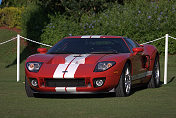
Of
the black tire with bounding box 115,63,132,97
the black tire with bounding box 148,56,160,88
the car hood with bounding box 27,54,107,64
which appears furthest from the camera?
the black tire with bounding box 148,56,160,88

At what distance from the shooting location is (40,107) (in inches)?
342

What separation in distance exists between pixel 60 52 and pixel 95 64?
1.23 metres

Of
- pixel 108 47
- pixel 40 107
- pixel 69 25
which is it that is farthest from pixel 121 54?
pixel 69 25

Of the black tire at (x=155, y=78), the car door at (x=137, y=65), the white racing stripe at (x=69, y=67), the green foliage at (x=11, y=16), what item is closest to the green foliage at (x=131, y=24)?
the green foliage at (x=11, y=16)

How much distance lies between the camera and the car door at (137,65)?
1102 centimetres

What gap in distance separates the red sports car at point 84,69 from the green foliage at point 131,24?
1384 cm

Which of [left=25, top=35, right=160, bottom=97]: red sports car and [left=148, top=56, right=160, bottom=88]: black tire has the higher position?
[left=25, top=35, right=160, bottom=97]: red sports car

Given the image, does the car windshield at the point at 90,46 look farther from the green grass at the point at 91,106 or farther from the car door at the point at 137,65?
the green grass at the point at 91,106

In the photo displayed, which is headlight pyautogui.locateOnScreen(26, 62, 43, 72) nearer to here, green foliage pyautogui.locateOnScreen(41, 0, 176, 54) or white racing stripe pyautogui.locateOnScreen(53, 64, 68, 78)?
white racing stripe pyautogui.locateOnScreen(53, 64, 68, 78)

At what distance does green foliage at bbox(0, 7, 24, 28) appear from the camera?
3391 cm

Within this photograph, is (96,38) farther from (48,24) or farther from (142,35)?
(48,24)

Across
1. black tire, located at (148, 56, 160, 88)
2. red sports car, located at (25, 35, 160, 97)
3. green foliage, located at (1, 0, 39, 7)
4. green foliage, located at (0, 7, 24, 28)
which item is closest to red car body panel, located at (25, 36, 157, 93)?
red sports car, located at (25, 35, 160, 97)

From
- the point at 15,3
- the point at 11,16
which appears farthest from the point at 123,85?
the point at 15,3

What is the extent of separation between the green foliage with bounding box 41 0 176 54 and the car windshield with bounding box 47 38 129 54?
1357cm
